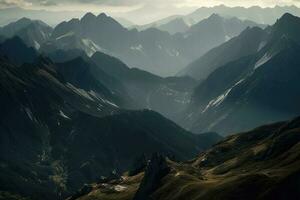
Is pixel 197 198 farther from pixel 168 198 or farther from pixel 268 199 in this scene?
pixel 268 199

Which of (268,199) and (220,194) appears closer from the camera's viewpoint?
(268,199)

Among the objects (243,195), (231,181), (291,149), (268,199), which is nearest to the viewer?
(268,199)

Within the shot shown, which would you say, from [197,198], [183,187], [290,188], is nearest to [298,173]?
[290,188]

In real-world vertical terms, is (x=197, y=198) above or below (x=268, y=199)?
below

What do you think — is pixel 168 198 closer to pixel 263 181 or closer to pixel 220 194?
pixel 220 194

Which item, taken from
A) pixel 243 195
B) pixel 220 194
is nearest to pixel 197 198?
pixel 220 194

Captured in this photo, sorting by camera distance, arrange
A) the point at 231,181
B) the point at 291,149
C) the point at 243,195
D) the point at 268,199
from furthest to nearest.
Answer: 1. the point at 291,149
2. the point at 231,181
3. the point at 243,195
4. the point at 268,199

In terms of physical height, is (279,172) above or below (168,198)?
above

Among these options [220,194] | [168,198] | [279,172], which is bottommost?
[168,198]

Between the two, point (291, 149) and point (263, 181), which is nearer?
point (263, 181)
